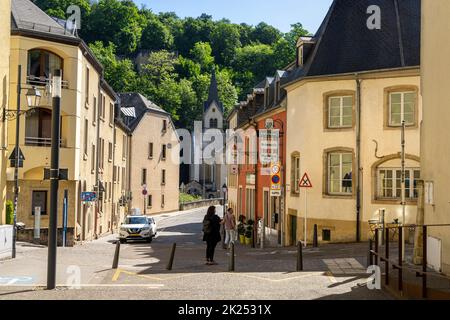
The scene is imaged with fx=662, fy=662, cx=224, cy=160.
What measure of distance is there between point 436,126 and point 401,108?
11332 mm

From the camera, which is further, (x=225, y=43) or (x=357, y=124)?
(x=225, y=43)

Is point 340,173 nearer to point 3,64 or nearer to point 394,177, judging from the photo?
point 394,177

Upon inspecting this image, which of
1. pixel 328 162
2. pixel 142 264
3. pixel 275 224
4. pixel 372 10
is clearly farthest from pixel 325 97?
pixel 142 264

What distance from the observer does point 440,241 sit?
44.6 feet

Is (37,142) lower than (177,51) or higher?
lower

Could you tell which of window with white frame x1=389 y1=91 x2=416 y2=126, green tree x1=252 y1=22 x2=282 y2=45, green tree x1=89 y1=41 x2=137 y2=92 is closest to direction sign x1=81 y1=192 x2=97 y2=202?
window with white frame x1=389 y1=91 x2=416 y2=126

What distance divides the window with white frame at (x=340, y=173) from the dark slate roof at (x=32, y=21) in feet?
44.5

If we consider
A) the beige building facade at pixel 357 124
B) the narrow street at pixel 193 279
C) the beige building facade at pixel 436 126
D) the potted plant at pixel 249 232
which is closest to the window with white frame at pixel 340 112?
the beige building facade at pixel 357 124

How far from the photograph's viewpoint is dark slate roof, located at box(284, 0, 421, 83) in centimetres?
2614

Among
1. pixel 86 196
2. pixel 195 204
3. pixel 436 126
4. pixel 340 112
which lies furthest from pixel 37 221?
pixel 195 204

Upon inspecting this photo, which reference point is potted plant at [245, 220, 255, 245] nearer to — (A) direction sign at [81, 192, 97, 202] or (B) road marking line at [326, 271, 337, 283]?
(A) direction sign at [81, 192, 97, 202]

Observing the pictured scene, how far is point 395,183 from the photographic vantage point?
2541 cm

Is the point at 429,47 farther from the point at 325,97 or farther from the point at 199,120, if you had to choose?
the point at 199,120

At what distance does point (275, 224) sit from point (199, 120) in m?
88.8
